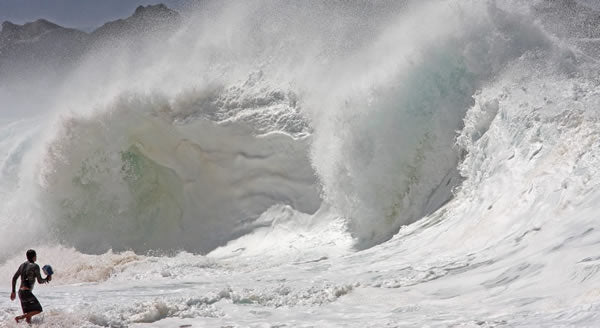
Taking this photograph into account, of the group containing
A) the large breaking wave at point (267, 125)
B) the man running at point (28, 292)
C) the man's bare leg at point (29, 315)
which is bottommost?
the man's bare leg at point (29, 315)

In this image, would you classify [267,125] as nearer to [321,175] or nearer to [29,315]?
[321,175]

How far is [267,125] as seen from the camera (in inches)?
484

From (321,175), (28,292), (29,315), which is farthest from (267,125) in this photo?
(29,315)

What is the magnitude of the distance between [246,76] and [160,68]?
1910mm

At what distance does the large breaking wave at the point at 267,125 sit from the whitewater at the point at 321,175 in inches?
1.5

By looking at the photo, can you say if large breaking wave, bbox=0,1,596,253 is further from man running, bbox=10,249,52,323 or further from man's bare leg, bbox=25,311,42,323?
man's bare leg, bbox=25,311,42,323

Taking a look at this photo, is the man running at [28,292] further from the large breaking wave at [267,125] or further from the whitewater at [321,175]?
the large breaking wave at [267,125]

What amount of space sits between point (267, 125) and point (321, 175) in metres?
1.64

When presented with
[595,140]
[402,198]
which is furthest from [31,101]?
[595,140]

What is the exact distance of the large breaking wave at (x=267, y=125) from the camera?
32.8ft

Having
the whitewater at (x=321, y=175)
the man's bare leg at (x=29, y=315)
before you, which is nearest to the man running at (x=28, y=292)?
the man's bare leg at (x=29, y=315)

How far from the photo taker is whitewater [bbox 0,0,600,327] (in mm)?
6176

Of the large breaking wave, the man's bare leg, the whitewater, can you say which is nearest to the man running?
the man's bare leg

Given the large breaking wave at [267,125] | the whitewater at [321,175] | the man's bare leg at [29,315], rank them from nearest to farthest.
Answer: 1. the man's bare leg at [29,315]
2. the whitewater at [321,175]
3. the large breaking wave at [267,125]
